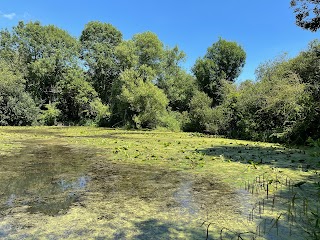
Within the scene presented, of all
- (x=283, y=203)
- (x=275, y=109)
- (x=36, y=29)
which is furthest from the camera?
(x=36, y=29)

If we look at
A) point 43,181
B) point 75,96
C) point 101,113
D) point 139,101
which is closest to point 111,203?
point 43,181

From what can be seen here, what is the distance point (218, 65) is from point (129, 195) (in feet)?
92.5

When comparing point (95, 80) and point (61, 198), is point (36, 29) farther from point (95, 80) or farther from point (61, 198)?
point (61, 198)

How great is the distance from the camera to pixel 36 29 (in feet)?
104

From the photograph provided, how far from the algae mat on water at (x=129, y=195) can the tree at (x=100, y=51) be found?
2468 cm

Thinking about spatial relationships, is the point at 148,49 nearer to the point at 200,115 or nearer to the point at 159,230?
the point at 200,115

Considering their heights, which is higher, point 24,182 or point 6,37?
point 6,37

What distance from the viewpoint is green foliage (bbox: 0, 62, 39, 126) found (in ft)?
88.9

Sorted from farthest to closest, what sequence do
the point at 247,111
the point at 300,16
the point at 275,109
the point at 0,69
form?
1. the point at 0,69
2. the point at 247,111
3. the point at 275,109
4. the point at 300,16

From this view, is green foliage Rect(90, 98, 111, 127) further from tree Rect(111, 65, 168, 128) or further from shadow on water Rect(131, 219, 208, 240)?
shadow on water Rect(131, 219, 208, 240)

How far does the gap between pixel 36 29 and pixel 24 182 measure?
29803 millimetres

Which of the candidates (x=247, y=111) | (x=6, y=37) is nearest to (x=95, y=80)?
(x=6, y=37)

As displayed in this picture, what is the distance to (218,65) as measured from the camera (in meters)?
31.5

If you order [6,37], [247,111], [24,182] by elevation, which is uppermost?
[6,37]
